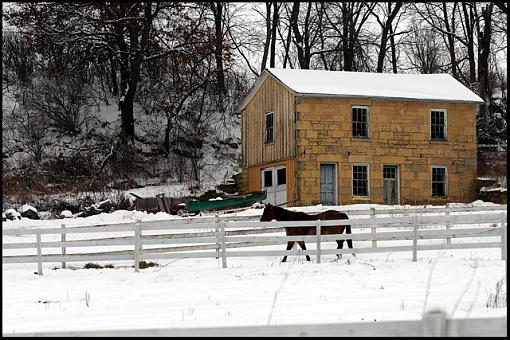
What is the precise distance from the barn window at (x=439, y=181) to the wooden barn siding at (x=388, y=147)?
19 cm

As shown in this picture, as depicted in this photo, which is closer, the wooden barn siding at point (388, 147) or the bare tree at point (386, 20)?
the wooden barn siding at point (388, 147)

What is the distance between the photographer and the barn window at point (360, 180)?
82.4 feet

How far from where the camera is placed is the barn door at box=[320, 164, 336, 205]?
2475 cm

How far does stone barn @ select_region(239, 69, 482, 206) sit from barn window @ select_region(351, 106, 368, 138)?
1.4 inches

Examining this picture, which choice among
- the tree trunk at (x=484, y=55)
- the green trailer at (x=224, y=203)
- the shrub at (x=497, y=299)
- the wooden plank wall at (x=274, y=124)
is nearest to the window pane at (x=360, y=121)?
the wooden plank wall at (x=274, y=124)

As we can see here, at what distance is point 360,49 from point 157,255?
25.9 m

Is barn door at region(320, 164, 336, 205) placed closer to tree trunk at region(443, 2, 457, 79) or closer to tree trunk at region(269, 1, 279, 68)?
tree trunk at region(269, 1, 279, 68)

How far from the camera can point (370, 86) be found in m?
26.5

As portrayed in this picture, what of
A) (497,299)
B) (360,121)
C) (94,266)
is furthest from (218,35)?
(497,299)

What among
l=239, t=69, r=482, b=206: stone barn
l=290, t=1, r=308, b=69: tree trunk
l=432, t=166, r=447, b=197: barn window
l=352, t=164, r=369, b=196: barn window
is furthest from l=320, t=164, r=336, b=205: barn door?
l=290, t=1, r=308, b=69: tree trunk

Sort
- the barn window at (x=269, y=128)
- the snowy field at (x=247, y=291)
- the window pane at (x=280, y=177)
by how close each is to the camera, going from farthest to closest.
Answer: the barn window at (x=269, y=128) → the window pane at (x=280, y=177) → the snowy field at (x=247, y=291)

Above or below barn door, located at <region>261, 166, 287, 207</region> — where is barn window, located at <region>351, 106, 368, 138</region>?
above

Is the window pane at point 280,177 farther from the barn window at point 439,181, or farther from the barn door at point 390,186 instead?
the barn window at point 439,181

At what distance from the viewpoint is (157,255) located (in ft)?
46.4
